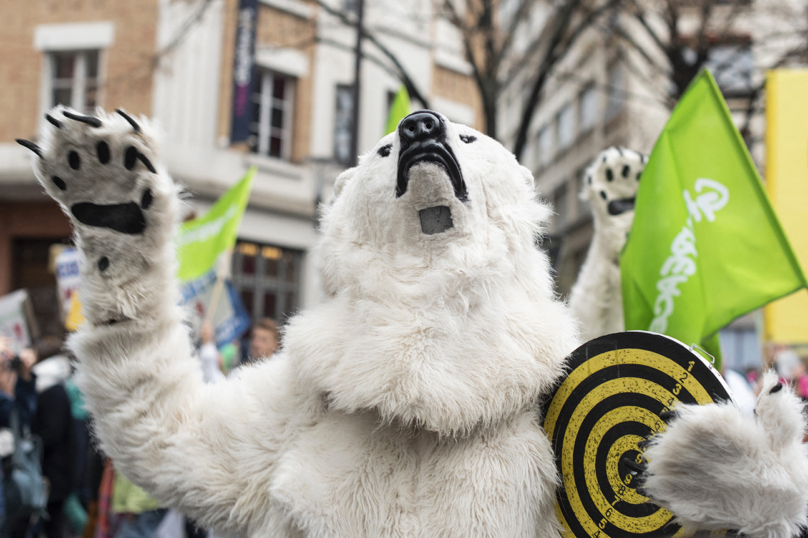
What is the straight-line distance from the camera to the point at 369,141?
15383 millimetres

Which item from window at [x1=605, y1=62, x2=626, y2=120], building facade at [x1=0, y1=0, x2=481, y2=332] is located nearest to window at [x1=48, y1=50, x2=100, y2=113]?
building facade at [x1=0, y1=0, x2=481, y2=332]

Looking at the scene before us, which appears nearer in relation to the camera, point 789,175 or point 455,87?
point 789,175

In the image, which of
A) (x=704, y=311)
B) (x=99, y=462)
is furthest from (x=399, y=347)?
(x=99, y=462)

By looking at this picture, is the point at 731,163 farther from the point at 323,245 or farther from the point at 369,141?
the point at 369,141

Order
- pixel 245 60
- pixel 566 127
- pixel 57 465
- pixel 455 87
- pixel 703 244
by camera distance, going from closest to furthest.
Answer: pixel 703 244, pixel 57 465, pixel 245 60, pixel 455 87, pixel 566 127

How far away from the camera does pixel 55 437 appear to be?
5.26m

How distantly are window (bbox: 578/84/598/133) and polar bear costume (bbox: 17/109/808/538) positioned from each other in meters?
21.5

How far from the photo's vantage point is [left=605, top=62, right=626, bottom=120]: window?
64.5ft

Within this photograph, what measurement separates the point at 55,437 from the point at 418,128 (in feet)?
14.9

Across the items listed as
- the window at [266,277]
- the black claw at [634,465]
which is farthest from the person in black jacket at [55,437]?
the window at [266,277]

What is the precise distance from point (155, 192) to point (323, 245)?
49cm

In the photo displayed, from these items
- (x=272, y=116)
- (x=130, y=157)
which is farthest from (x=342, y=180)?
(x=272, y=116)

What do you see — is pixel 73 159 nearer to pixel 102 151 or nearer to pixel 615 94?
pixel 102 151

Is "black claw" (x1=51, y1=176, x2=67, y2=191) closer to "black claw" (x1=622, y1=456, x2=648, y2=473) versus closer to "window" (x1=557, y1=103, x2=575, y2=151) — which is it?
"black claw" (x1=622, y1=456, x2=648, y2=473)
